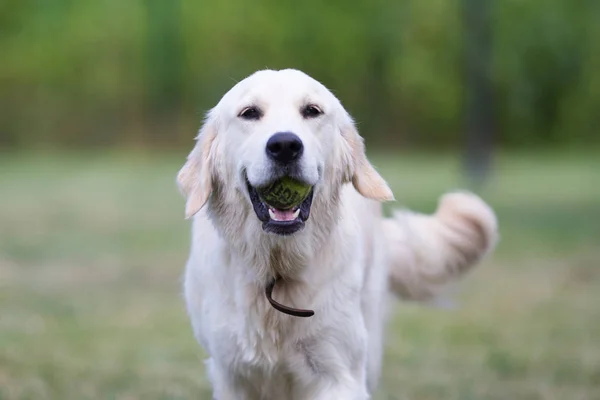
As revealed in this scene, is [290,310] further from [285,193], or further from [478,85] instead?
[478,85]

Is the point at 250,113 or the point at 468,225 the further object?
the point at 468,225

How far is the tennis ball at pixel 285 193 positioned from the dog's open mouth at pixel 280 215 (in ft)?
0.07

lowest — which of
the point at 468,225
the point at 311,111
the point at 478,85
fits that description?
the point at 478,85

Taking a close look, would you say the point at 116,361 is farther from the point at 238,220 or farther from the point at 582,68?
the point at 582,68

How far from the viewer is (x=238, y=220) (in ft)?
13.6

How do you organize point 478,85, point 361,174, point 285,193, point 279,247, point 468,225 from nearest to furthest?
point 285,193
point 279,247
point 361,174
point 468,225
point 478,85

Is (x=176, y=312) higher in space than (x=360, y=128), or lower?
lower

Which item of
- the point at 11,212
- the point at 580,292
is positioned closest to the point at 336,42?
the point at 11,212

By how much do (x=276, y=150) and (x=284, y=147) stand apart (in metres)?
0.03

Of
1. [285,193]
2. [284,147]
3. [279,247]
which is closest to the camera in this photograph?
→ [284,147]

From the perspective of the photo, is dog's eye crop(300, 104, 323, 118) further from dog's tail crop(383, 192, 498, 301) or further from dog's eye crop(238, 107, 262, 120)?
dog's tail crop(383, 192, 498, 301)

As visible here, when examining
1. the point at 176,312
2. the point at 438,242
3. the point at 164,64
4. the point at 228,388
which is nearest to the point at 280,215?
the point at 228,388

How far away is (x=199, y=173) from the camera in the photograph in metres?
4.27

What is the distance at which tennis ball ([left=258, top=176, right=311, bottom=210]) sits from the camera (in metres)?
3.89
